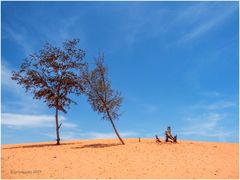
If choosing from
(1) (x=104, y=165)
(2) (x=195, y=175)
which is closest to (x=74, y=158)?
(1) (x=104, y=165)

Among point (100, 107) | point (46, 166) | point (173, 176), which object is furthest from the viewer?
point (100, 107)

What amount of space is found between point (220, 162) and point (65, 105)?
1748 cm

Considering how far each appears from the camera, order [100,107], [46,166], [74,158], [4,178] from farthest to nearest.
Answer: [100,107]
[74,158]
[46,166]
[4,178]

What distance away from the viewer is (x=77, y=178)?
726 inches

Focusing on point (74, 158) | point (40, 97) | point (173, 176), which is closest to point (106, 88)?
point (40, 97)

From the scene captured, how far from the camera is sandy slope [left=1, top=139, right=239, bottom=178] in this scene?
1945 cm

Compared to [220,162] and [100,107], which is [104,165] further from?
[100,107]

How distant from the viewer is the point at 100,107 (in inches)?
1319

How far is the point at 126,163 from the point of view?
22578mm

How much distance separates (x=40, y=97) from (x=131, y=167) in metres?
17.6

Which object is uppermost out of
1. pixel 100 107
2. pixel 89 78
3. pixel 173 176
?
pixel 89 78

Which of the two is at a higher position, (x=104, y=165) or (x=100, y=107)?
(x=100, y=107)

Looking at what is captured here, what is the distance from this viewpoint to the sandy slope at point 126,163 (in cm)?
1945

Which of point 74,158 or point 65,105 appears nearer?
point 74,158
